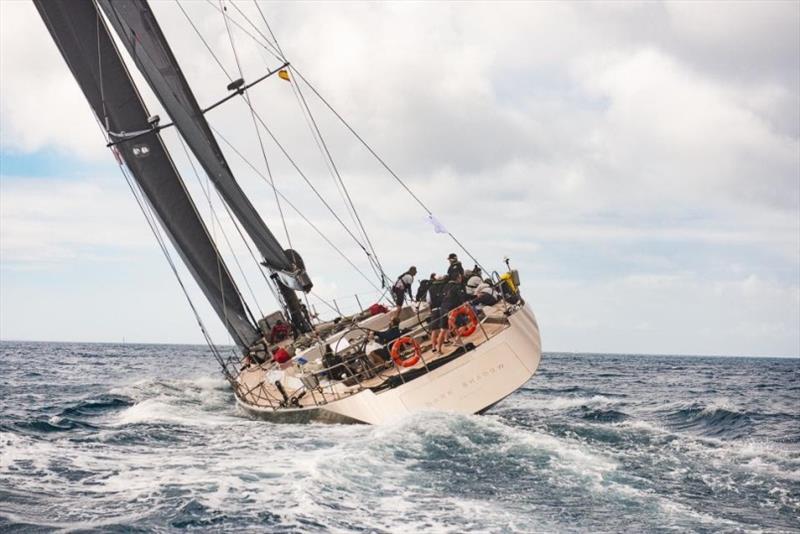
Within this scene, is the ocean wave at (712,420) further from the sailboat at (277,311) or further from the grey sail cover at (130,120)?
the grey sail cover at (130,120)

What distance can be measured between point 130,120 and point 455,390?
1506 cm

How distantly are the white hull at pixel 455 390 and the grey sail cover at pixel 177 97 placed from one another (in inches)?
275

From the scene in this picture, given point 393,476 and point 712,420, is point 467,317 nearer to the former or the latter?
point 393,476

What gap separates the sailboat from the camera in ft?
46.8

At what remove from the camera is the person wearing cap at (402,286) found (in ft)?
62.9

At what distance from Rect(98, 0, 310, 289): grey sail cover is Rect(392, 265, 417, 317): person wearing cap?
3.46 meters

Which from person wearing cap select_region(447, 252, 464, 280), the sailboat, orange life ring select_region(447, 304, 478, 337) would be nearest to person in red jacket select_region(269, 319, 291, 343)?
the sailboat

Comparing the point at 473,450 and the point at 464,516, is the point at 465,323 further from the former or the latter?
the point at 464,516

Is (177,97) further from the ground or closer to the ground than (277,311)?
further from the ground

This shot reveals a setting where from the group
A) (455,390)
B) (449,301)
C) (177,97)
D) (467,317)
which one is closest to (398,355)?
(455,390)

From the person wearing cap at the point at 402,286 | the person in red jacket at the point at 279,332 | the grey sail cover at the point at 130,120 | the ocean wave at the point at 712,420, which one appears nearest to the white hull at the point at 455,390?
the person wearing cap at the point at 402,286

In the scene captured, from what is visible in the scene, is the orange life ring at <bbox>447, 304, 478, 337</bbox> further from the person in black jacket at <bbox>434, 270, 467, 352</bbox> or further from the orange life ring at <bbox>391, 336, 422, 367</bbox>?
the orange life ring at <bbox>391, 336, 422, 367</bbox>

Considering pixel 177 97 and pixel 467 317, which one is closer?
pixel 467 317

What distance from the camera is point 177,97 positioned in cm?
2141
